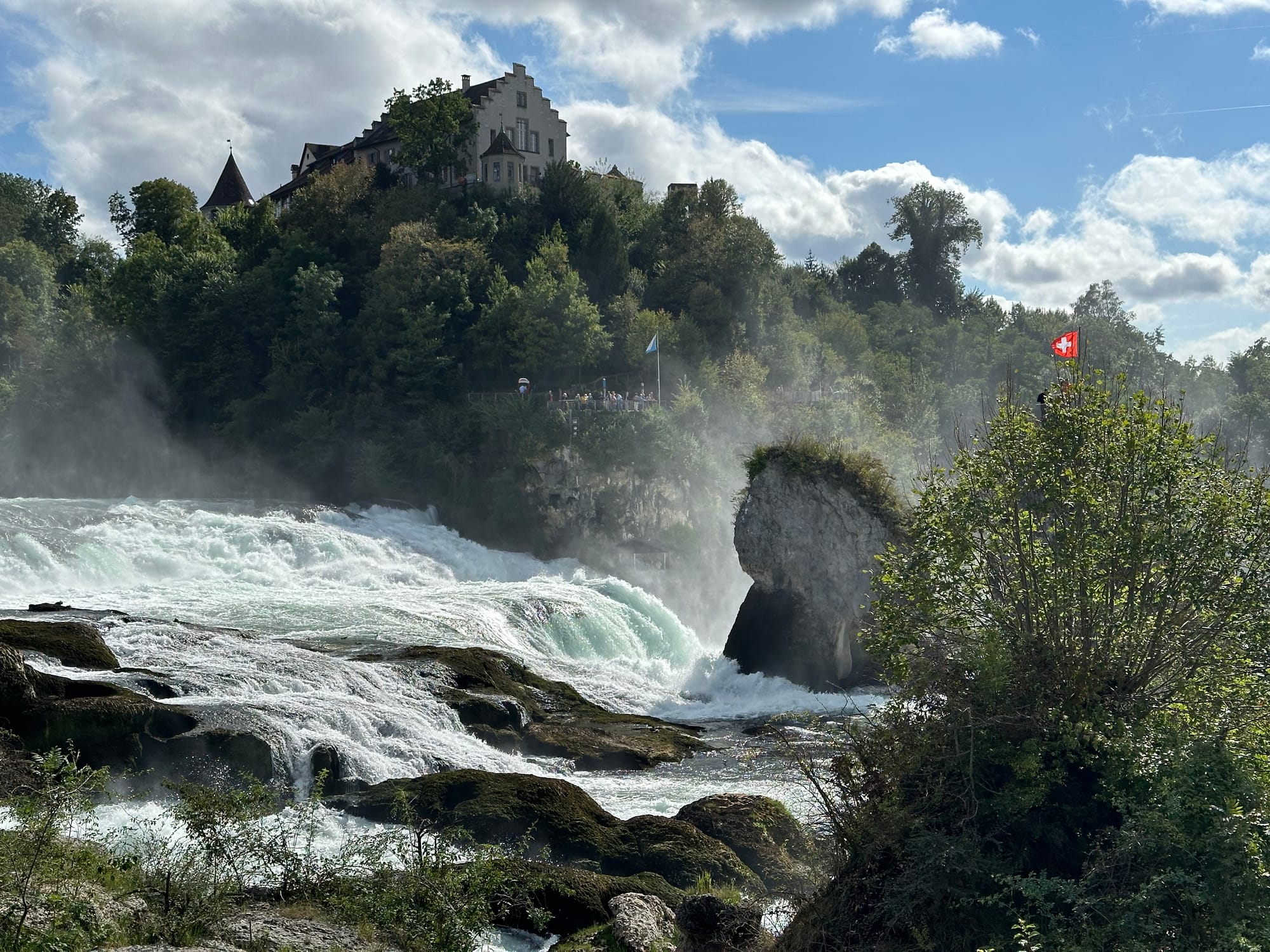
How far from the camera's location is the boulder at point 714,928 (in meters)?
11.5

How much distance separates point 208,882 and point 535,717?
1383 centimetres

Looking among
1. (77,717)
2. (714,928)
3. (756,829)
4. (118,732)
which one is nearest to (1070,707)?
(714,928)

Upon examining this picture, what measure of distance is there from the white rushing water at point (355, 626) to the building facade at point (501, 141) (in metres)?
28.8

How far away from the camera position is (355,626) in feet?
98.2

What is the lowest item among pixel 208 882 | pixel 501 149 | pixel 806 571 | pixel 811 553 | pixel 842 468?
pixel 208 882

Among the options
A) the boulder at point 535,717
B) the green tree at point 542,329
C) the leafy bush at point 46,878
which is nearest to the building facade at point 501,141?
the green tree at point 542,329

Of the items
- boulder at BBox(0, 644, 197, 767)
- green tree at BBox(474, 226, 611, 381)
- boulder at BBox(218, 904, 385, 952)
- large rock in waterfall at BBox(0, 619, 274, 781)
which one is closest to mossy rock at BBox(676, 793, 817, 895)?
large rock in waterfall at BBox(0, 619, 274, 781)

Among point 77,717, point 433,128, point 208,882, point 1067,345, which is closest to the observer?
point 208,882

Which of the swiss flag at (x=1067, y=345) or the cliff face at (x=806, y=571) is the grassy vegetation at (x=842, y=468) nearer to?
the cliff face at (x=806, y=571)

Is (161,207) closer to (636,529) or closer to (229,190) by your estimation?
(229,190)

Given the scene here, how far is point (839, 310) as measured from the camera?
95.4 m

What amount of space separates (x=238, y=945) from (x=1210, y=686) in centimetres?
938

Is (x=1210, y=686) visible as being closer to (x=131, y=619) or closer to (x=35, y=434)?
(x=131, y=619)

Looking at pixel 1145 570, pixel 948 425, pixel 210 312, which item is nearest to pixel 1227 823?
pixel 1145 570
